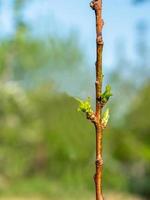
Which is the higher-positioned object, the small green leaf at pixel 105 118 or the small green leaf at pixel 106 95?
the small green leaf at pixel 106 95

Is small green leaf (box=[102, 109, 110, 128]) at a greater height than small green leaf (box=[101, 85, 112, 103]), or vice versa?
small green leaf (box=[101, 85, 112, 103])

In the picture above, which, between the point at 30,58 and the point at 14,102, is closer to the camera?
the point at 14,102

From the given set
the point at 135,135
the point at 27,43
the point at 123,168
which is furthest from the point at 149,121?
the point at 27,43

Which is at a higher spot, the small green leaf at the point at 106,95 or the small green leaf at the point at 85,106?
the small green leaf at the point at 106,95

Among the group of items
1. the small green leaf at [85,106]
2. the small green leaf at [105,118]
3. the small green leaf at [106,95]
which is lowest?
the small green leaf at [105,118]

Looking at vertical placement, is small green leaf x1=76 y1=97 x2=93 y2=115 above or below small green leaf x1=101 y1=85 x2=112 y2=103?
below

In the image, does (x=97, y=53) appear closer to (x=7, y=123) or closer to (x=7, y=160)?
(x=7, y=160)

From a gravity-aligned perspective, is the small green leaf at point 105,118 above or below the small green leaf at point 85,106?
below

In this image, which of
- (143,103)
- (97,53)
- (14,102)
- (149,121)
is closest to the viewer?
(97,53)

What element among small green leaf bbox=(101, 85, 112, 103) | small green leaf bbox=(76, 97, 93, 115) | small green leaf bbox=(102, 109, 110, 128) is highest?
small green leaf bbox=(101, 85, 112, 103)

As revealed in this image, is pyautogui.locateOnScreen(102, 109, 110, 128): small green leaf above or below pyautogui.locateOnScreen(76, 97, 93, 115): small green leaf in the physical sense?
below

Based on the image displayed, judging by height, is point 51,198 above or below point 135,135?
below
